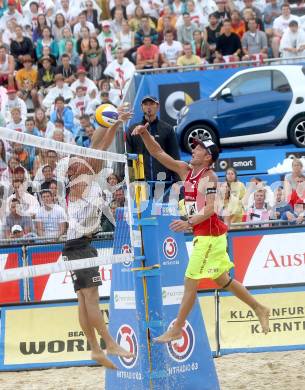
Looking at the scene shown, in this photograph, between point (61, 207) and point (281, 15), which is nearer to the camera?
point (61, 207)

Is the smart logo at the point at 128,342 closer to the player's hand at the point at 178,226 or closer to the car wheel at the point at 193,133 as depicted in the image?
the player's hand at the point at 178,226

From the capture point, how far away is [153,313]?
8.91 meters

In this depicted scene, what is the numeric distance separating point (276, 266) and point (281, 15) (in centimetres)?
899

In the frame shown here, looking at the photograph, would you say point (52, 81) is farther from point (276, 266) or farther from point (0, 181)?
point (0, 181)

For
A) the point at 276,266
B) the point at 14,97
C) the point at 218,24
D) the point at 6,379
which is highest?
the point at 218,24

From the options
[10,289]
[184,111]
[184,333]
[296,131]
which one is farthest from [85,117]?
[184,333]

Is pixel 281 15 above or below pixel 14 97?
above

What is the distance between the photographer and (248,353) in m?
11.1

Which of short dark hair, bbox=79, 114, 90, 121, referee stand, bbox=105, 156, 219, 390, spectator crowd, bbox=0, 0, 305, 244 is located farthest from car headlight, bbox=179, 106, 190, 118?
referee stand, bbox=105, 156, 219, 390

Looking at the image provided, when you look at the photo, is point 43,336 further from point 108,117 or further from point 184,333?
point 108,117

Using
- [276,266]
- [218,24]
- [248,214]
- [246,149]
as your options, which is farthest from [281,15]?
[276,266]

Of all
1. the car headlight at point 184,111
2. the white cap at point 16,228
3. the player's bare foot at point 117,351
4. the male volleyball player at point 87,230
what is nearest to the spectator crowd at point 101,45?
the car headlight at point 184,111

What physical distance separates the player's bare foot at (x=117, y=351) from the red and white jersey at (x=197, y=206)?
1.23m

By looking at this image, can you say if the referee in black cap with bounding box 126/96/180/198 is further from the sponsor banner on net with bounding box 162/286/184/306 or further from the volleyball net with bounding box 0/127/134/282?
the sponsor banner on net with bounding box 162/286/184/306
